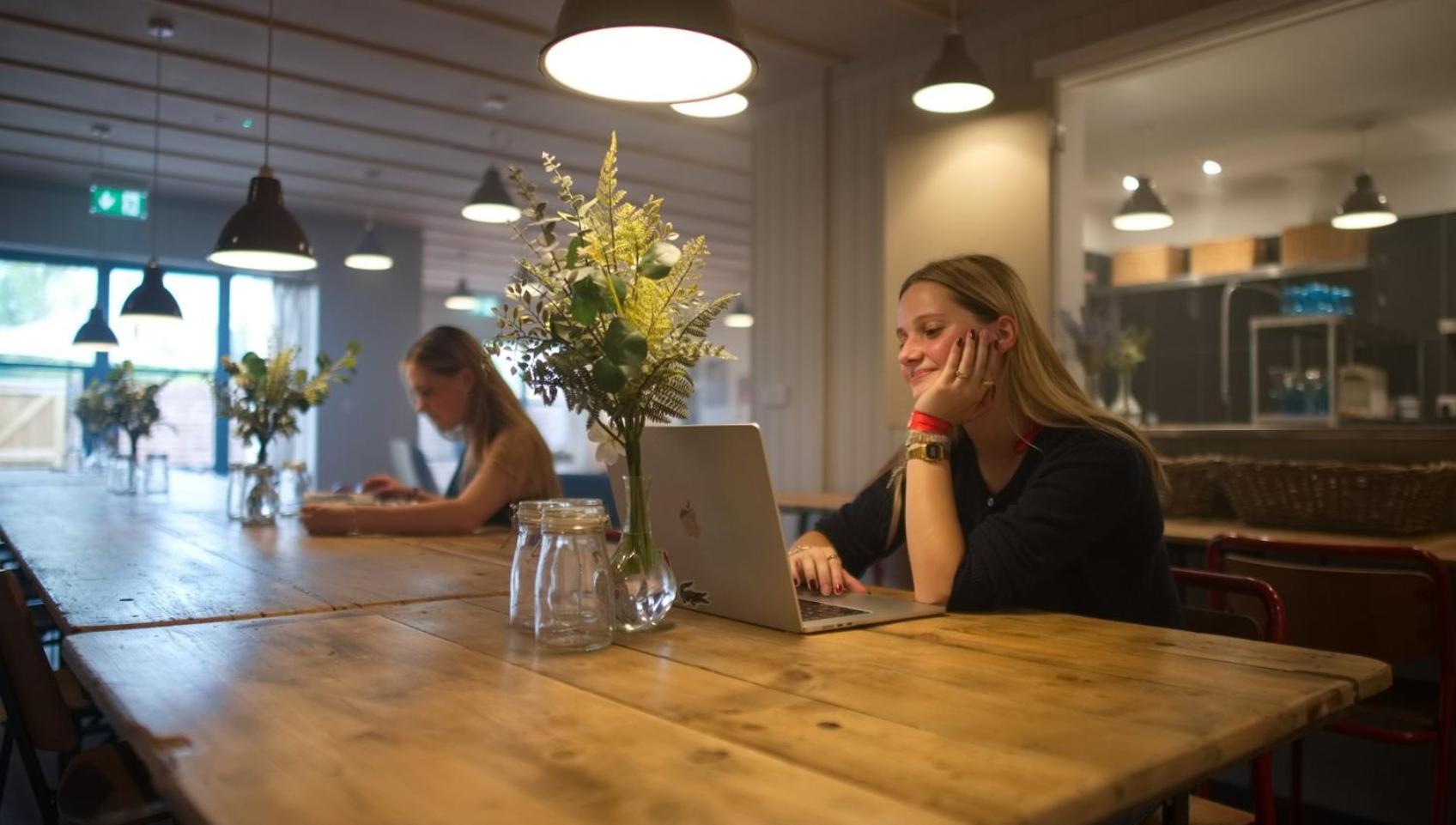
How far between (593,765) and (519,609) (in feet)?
1.83

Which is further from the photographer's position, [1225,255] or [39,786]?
[1225,255]

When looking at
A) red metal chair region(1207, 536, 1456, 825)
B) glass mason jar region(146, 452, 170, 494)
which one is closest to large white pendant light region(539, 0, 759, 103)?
red metal chair region(1207, 536, 1456, 825)

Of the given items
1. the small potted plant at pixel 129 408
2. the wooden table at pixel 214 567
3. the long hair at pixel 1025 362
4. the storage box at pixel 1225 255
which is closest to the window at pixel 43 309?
the small potted plant at pixel 129 408

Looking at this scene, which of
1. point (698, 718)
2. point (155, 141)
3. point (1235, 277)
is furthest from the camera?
point (1235, 277)

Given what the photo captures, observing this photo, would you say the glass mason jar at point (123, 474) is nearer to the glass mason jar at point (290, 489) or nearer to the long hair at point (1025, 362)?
the glass mason jar at point (290, 489)

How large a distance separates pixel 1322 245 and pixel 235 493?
20.4 feet

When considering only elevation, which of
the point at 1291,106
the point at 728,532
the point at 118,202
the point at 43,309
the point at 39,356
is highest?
the point at 1291,106

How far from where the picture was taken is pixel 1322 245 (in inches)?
244

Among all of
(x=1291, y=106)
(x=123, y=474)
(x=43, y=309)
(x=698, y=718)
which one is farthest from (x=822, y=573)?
(x=43, y=309)

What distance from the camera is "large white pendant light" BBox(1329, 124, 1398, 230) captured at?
5539 millimetres

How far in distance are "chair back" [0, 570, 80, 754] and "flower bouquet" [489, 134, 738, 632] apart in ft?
2.55

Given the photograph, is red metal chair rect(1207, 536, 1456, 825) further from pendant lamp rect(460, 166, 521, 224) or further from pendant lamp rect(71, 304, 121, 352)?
pendant lamp rect(71, 304, 121, 352)

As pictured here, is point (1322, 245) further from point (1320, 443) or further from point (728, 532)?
point (728, 532)

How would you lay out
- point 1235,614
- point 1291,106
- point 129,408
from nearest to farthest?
point 1235,614
point 129,408
point 1291,106
